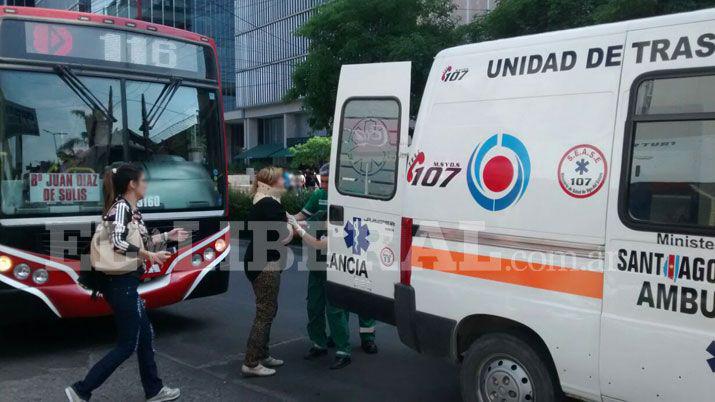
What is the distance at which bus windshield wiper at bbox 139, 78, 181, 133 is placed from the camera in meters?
6.57

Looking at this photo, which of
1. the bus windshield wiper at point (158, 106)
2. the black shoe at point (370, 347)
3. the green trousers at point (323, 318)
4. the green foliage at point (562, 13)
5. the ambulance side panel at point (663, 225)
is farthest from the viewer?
the green foliage at point (562, 13)

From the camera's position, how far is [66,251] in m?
5.90

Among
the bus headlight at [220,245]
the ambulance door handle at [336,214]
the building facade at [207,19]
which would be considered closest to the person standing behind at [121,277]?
the ambulance door handle at [336,214]

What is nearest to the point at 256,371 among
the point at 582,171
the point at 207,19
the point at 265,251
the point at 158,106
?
the point at 265,251

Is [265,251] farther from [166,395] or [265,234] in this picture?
[166,395]

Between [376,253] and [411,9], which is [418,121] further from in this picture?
[411,9]

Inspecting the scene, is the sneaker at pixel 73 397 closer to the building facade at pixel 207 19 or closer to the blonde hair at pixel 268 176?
the blonde hair at pixel 268 176

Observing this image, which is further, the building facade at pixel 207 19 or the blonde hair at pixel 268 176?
the building facade at pixel 207 19

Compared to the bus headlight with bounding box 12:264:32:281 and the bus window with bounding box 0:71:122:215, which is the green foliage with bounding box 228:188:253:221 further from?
the bus headlight with bounding box 12:264:32:281

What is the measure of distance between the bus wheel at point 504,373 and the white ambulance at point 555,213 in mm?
10

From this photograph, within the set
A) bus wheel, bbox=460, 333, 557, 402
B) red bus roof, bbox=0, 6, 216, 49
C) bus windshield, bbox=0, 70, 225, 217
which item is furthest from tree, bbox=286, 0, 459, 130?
bus wheel, bbox=460, 333, 557, 402

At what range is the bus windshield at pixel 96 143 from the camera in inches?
227

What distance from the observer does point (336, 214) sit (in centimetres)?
538

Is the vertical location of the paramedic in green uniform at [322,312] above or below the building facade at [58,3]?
below
